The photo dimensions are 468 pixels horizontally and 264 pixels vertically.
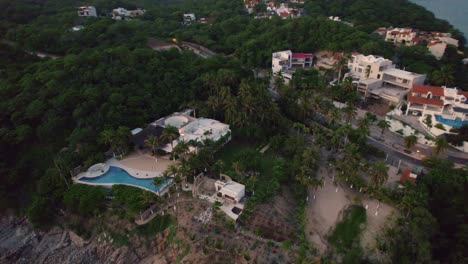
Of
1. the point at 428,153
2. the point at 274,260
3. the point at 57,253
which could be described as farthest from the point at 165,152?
the point at 428,153

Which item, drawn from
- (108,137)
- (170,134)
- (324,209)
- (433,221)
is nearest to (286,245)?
(324,209)

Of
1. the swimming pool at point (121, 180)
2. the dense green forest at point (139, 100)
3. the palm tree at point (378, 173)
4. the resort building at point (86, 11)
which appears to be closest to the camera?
the palm tree at point (378, 173)

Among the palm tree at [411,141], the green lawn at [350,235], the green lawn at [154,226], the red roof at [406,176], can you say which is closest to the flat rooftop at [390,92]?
the palm tree at [411,141]

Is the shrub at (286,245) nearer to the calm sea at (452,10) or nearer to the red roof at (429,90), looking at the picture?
the red roof at (429,90)

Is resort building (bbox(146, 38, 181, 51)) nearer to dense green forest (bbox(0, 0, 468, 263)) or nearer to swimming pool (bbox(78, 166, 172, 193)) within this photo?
dense green forest (bbox(0, 0, 468, 263))

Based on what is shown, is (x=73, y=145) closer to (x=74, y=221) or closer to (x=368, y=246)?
(x=74, y=221)

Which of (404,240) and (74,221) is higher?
(404,240)

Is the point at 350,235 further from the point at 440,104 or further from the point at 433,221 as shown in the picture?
the point at 440,104

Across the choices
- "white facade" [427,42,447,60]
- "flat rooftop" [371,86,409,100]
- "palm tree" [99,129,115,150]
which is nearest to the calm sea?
"white facade" [427,42,447,60]
